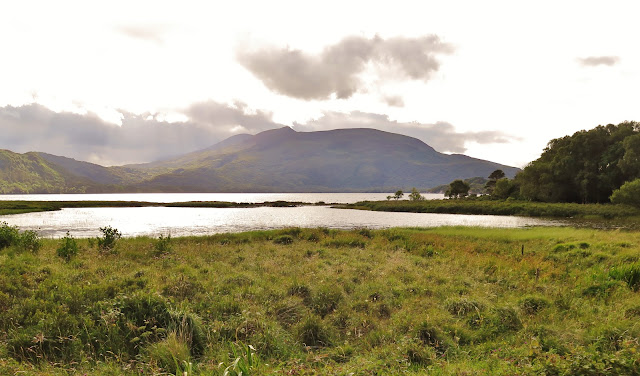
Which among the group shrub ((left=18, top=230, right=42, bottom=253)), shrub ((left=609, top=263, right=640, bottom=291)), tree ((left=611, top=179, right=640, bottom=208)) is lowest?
shrub ((left=18, top=230, right=42, bottom=253))

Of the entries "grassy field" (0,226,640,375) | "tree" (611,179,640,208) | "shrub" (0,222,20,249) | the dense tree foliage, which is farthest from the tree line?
"shrub" (0,222,20,249)

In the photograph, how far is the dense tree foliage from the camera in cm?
8906

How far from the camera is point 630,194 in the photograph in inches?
2756

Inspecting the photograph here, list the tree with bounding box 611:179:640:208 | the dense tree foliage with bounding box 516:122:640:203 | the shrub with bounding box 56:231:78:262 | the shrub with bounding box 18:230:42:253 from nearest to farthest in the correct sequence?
the shrub with bounding box 56:231:78:262, the shrub with bounding box 18:230:42:253, the tree with bounding box 611:179:640:208, the dense tree foliage with bounding box 516:122:640:203

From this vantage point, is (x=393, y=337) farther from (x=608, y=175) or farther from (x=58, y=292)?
(x=608, y=175)

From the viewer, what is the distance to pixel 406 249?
27031mm

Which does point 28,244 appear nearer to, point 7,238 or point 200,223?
point 7,238

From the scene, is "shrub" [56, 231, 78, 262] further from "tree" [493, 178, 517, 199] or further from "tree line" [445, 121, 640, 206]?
"tree" [493, 178, 517, 199]

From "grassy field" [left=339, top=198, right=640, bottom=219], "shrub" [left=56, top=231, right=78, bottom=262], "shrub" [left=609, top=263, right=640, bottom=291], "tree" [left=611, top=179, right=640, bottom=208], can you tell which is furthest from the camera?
"tree" [left=611, top=179, right=640, bottom=208]

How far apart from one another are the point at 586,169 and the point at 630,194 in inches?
1152

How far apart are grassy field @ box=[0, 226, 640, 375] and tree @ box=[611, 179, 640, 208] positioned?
71314 mm

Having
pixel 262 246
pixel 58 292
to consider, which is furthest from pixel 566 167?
pixel 58 292

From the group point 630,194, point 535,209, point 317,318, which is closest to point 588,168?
point 630,194

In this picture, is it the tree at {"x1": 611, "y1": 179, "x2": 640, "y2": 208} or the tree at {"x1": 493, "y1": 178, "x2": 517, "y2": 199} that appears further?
the tree at {"x1": 493, "y1": 178, "x2": 517, "y2": 199}
